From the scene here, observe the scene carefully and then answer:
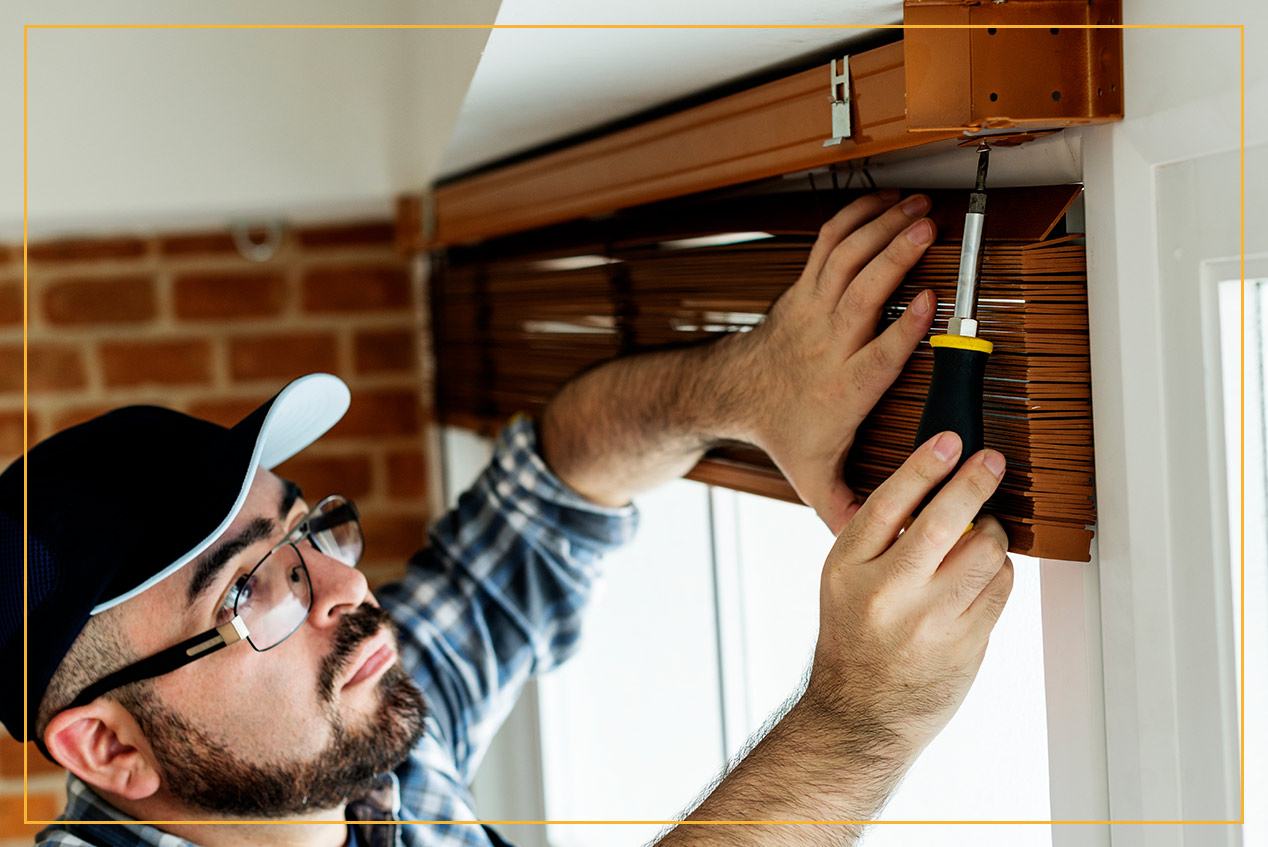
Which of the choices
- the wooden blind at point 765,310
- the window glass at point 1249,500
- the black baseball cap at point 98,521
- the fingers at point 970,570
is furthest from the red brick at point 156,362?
the window glass at point 1249,500

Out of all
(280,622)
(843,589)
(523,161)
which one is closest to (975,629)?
(843,589)

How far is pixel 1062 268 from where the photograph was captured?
2.04 ft

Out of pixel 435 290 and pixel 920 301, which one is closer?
pixel 920 301

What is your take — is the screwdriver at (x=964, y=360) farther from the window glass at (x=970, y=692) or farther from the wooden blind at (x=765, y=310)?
the window glass at (x=970, y=692)

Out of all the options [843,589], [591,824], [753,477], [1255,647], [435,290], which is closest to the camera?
[1255,647]

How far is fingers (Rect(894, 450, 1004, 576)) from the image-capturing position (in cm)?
61

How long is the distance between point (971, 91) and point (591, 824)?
46.3 inches

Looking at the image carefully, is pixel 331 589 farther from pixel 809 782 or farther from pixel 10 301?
pixel 10 301

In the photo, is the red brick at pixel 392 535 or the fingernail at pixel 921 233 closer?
the fingernail at pixel 921 233

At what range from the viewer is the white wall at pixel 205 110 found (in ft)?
4.17

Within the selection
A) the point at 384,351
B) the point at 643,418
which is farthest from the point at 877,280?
the point at 384,351

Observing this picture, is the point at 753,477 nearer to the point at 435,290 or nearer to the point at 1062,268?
the point at 1062,268

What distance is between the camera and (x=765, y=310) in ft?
2.77

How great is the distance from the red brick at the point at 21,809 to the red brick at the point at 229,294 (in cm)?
83
